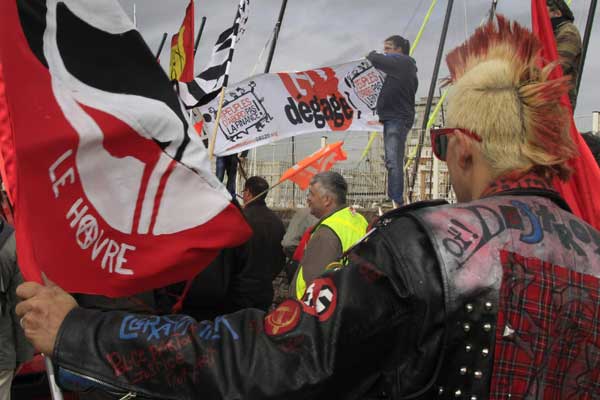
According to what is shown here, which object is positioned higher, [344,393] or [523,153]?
[523,153]

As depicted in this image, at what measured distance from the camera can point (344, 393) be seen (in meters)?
1.32

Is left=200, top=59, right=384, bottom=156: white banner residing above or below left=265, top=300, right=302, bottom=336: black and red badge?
above

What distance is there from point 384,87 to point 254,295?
171 inches

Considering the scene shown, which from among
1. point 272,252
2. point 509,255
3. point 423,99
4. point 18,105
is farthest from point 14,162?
point 423,99

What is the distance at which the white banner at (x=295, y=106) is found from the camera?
7435 millimetres

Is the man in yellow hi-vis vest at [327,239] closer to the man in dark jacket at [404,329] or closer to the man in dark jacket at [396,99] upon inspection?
the man in dark jacket at [404,329]

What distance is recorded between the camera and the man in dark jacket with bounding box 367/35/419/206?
24.4 ft

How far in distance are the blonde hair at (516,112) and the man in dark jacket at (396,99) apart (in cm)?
585

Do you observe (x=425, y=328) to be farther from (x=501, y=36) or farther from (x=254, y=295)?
(x=254, y=295)

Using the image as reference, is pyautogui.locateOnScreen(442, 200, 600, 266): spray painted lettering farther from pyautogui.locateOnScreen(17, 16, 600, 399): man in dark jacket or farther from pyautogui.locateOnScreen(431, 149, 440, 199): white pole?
pyautogui.locateOnScreen(431, 149, 440, 199): white pole

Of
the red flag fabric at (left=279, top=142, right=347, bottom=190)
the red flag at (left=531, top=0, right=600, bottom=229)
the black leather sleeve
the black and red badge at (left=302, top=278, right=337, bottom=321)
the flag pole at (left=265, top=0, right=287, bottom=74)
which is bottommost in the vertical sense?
the black leather sleeve

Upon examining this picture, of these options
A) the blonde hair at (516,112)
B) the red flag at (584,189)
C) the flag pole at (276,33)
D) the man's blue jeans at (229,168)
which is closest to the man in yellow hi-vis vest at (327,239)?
the red flag at (584,189)

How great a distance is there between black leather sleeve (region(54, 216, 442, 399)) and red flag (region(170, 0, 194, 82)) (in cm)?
379

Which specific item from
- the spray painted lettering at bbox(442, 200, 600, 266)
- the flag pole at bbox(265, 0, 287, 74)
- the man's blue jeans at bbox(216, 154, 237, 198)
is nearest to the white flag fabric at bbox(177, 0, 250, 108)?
the man's blue jeans at bbox(216, 154, 237, 198)
